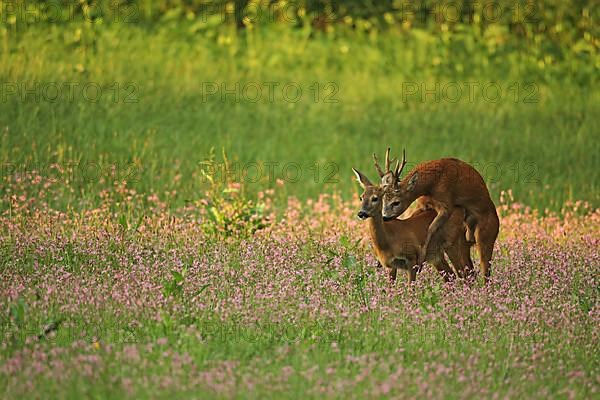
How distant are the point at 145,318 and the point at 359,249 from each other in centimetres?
372

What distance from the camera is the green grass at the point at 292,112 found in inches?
640

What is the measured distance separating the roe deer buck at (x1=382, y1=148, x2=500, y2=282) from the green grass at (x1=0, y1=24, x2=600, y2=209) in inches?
191

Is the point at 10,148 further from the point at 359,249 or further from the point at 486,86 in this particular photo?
the point at 486,86

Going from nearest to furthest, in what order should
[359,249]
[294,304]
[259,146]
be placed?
[294,304] < [359,249] < [259,146]

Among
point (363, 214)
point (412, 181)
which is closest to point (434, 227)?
point (412, 181)

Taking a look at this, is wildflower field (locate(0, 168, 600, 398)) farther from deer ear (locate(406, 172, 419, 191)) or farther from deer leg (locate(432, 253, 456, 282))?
deer ear (locate(406, 172, 419, 191))

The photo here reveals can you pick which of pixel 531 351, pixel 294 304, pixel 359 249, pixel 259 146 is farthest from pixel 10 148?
pixel 531 351

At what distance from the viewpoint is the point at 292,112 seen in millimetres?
19047

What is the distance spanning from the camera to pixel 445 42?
22.3 meters

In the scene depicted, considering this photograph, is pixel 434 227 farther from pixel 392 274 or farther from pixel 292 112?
pixel 292 112

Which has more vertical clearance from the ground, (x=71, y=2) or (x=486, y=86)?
(x=71, y=2)

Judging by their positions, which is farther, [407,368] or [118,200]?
[118,200]

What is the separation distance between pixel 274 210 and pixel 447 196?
4.38m

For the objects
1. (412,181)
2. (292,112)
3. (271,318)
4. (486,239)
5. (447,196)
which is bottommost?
(292,112)
